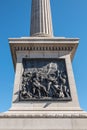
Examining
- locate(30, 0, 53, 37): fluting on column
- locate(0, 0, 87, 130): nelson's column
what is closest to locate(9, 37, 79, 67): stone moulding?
locate(0, 0, 87, 130): nelson's column

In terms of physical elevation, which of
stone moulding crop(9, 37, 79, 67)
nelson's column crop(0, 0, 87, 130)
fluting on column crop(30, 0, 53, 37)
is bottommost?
nelson's column crop(0, 0, 87, 130)

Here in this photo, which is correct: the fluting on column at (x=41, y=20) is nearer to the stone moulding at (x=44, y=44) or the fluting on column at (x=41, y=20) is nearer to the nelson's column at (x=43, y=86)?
the nelson's column at (x=43, y=86)

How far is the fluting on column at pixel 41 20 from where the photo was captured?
58.0 ft

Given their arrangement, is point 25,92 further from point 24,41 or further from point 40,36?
point 40,36

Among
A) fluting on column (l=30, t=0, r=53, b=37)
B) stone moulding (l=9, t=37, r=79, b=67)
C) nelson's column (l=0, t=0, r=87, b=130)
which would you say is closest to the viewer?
nelson's column (l=0, t=0, r=87, b=130)

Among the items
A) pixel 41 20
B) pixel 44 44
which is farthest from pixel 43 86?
pixel 41 20

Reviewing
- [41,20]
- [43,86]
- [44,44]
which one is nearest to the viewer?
[43,86]

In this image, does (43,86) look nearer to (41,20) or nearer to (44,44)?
(44,44)

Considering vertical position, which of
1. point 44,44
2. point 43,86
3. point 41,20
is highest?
point 41,20

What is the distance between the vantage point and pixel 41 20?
18.3 metres

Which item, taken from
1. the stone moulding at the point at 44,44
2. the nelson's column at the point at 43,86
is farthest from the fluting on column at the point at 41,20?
the stone moulding at the point at 44,44

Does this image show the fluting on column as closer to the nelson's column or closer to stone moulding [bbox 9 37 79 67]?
the nelson's column

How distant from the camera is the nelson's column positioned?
41.3 ft

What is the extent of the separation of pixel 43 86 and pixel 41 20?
6.06 metres
